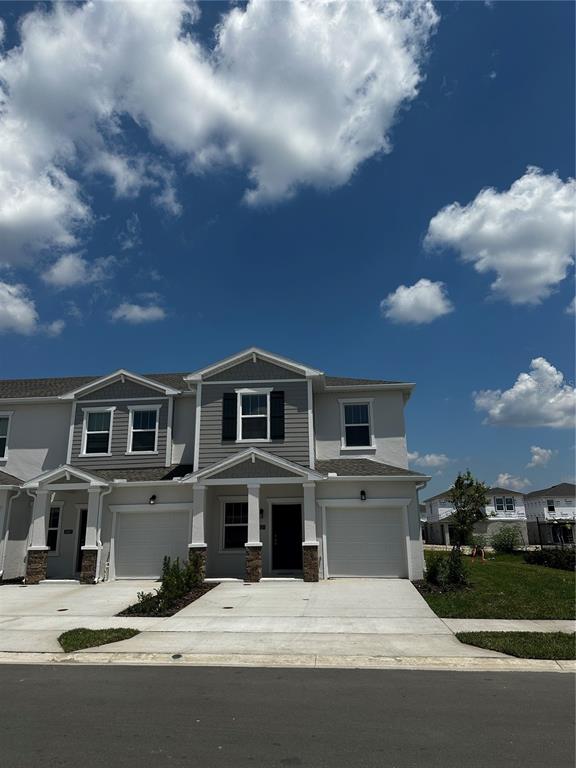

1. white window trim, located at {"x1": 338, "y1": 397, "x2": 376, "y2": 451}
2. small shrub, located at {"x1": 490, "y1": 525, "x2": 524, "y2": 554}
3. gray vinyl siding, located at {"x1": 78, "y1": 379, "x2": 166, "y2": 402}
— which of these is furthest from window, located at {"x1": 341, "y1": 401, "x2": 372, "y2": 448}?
small shrub, located at {"x1": 490, "y1": 525, "x2": 524, "y2": 554}

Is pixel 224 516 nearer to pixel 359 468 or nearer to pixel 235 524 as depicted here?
pixel 235 524

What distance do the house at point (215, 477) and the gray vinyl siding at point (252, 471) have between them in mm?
45

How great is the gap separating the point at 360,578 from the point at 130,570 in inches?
297

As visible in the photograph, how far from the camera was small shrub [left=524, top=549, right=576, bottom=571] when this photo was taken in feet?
75.2

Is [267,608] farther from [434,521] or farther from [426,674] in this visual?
[434,521]

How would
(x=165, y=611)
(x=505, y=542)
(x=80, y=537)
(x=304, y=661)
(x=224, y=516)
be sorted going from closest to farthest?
1. (x=304, y=661)
2. (x=165, y=611)
3. (x=224, y=516)
4. (x=80, y=537)
5. (x=505, y=542)

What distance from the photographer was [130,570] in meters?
17.3

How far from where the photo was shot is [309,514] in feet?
53.3

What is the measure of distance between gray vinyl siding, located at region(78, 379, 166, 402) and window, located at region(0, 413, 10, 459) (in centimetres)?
341

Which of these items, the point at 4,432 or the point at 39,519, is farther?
the point at 4,432


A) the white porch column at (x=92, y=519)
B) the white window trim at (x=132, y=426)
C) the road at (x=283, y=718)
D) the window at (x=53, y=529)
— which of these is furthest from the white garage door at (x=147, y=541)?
the road at (x=283, y=718)

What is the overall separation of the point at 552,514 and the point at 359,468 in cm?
4509

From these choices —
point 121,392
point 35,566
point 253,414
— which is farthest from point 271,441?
point 35,566

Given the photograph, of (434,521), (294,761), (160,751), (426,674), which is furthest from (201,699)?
(434,521)
